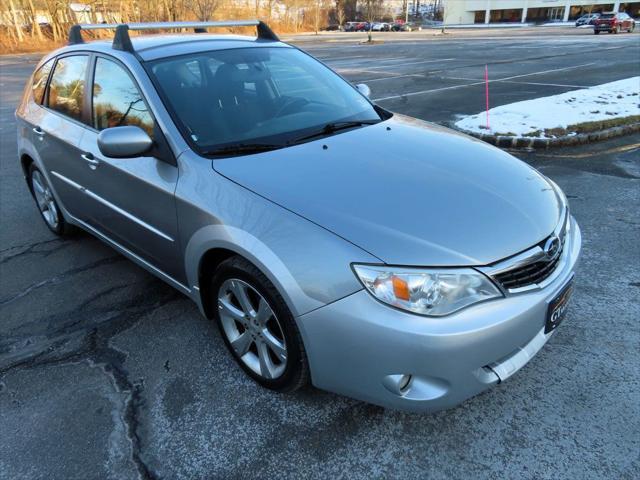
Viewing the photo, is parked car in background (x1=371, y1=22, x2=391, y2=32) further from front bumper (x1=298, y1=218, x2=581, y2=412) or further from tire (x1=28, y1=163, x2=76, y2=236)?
front bumper (x1=298, y1=218, x2=581, y2=412)

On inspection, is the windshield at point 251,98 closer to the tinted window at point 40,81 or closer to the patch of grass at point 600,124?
the tinted window at point 40,81

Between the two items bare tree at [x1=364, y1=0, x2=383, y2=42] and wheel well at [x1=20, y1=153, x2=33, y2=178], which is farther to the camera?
bare tree at [x1=364, y1=0, x2=383, y2=42]

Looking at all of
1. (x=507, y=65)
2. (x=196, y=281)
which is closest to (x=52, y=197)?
(x=196, y=281)

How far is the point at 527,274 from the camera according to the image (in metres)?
2.08

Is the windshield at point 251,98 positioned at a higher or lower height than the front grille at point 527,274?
higher

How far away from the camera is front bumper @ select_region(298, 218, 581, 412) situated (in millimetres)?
1874

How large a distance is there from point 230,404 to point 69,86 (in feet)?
9.07

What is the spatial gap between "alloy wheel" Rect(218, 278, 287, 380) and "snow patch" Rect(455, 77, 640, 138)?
560 cm

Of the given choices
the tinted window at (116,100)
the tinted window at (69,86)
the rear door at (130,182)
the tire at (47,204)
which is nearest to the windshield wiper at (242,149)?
the rear door at (130,182)

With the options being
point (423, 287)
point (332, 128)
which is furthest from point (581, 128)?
point (423, 287)

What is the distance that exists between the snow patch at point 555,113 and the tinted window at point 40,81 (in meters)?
5.46

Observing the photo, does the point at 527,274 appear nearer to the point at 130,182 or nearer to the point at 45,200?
the point at 130,182

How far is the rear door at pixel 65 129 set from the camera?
3.49 meters

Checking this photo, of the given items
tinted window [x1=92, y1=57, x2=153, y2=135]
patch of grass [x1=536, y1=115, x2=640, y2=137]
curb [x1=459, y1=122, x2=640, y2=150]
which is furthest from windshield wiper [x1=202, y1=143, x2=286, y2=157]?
patch of grass [x1=536, y1=115, x2=640, y2=137]
